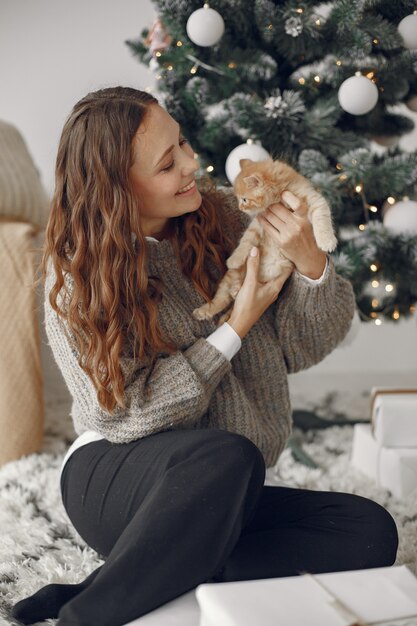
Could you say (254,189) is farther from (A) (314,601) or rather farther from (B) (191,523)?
(A) (314,601)

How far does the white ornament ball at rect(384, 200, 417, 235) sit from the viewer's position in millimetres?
1760

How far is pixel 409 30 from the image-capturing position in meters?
1.75

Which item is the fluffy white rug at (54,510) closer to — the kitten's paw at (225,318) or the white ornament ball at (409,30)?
the kitten's paw at (225,318)

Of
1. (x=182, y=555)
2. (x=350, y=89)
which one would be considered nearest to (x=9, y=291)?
(x=350, y=89)

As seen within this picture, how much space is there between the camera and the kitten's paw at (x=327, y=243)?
3.93 feet

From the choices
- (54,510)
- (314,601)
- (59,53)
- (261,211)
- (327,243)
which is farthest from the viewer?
(59,53)

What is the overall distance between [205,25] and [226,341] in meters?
0.85

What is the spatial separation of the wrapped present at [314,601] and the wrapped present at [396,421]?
0.78 metres

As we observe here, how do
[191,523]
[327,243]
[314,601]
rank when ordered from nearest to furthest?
[314,601] → [191,523] → [327,243]

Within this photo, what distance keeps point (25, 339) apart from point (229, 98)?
841mm

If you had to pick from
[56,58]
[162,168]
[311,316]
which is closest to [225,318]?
[311,316]

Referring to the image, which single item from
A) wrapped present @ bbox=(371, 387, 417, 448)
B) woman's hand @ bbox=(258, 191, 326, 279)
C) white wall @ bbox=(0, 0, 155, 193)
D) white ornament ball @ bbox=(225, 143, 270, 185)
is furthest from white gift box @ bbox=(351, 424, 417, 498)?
white wall @ bbox=(0, 0, 155, 193)

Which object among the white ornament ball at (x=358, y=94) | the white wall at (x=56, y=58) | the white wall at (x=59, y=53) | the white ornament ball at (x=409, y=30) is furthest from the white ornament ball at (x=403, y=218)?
the white wall at (x=59, y=53)

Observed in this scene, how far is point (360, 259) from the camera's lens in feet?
5.93
